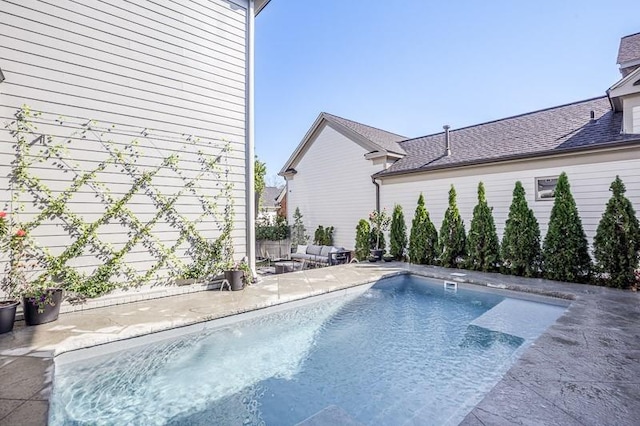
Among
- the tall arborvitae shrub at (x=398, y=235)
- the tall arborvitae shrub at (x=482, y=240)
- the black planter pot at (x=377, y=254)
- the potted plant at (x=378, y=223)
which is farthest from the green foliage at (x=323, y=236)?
the tall arborvitae shrub at (x=482, y=240)

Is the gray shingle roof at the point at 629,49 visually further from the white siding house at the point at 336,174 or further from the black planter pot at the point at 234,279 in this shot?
the black planter pot at the point at 234,279

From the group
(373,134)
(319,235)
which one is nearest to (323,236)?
(319,235)

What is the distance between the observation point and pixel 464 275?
7.78 m

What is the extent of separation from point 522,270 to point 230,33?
885cm

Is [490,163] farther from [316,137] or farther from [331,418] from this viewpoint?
[331,418]

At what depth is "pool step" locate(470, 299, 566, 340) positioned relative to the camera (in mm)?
4804

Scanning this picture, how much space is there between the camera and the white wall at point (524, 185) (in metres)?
7.14

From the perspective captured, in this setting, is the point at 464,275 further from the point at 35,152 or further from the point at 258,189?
the point at 258,189

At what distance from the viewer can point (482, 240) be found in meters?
8.54

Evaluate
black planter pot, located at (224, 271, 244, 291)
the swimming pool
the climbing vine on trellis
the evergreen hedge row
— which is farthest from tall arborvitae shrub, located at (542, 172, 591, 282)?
the climbing vine on trellis

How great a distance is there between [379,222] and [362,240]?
95 centimetres

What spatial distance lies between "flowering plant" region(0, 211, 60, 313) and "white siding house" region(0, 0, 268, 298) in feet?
0.60

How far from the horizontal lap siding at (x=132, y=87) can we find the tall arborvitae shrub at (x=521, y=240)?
21.7 ft

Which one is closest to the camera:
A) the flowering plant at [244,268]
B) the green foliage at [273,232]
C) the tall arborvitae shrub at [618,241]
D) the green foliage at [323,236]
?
the tall arborvitae shrub at [618,241]
